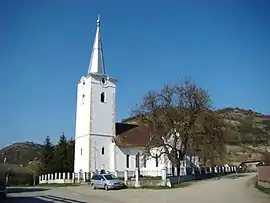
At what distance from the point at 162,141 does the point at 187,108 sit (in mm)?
5395

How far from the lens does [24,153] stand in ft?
364

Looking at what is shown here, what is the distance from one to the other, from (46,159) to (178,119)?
121ft

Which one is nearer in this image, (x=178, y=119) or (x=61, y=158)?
(x=178, y=119)

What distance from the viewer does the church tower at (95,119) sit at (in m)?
58.2

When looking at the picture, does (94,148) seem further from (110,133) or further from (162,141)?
(162,141)

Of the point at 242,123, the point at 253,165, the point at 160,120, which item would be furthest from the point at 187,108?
the point at 242,123

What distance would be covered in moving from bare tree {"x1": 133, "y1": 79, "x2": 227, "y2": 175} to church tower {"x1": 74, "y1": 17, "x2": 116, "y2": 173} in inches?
473

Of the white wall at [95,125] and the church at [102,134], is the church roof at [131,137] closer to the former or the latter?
the church at [102,134]

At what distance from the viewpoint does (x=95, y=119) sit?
2333 inches

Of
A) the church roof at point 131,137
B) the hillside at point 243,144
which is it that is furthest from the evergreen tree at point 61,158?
the hillside at point 243,144

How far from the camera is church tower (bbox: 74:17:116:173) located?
58.2 meters

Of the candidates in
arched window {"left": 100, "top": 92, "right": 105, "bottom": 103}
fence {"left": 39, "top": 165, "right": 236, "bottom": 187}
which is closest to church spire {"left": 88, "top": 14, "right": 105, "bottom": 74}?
arched window {"left": 100, "top": 92, "right": 105, "bottom": 103}

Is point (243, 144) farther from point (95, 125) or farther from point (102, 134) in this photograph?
point (95, 125)

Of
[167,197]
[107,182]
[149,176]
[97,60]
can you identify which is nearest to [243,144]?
[97,60]
